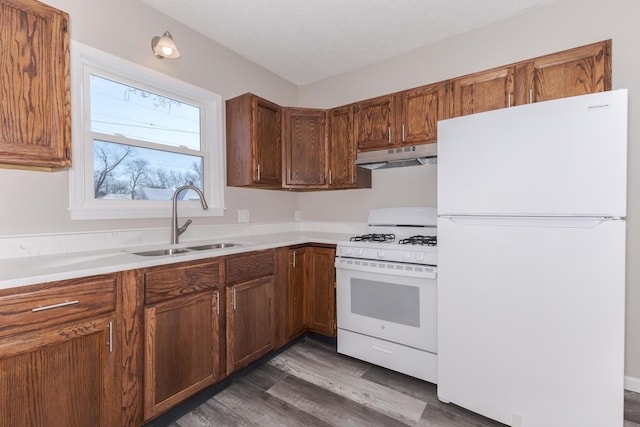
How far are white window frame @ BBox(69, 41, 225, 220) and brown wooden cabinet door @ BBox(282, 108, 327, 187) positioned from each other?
2.02ft

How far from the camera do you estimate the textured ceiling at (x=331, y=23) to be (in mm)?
2076

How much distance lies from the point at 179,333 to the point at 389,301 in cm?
139

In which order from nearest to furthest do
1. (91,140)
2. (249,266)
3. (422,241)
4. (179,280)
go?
(179,280), (91,140), (249,266), (422,241)

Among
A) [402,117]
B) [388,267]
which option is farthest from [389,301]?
[402,117]

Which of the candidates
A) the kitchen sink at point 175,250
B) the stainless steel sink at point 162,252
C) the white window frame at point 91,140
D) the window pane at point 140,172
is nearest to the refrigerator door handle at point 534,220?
the kitchen sink at point 175,250

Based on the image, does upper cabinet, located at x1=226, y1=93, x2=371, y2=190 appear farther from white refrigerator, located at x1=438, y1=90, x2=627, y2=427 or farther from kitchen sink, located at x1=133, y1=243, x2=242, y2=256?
white refrigerator, located at x1=438, y1=90, x2=627, y2=427

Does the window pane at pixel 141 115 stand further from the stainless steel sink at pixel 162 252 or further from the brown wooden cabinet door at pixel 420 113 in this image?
the brown wooden cabinet door at pixel 420 113

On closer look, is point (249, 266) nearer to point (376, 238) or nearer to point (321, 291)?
point (321, 291)

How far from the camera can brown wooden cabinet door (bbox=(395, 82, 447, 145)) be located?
2.29m

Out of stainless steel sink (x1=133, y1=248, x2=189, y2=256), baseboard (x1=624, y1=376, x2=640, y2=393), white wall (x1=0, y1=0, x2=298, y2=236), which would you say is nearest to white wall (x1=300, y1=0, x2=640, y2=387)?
baseboard (x1=624, y1=376, x2=640, y2=393)

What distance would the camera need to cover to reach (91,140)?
1.84 metres

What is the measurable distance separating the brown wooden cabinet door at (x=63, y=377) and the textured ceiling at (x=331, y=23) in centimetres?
217

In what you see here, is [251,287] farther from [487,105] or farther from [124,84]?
[487,105]

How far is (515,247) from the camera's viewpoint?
1543 mm
